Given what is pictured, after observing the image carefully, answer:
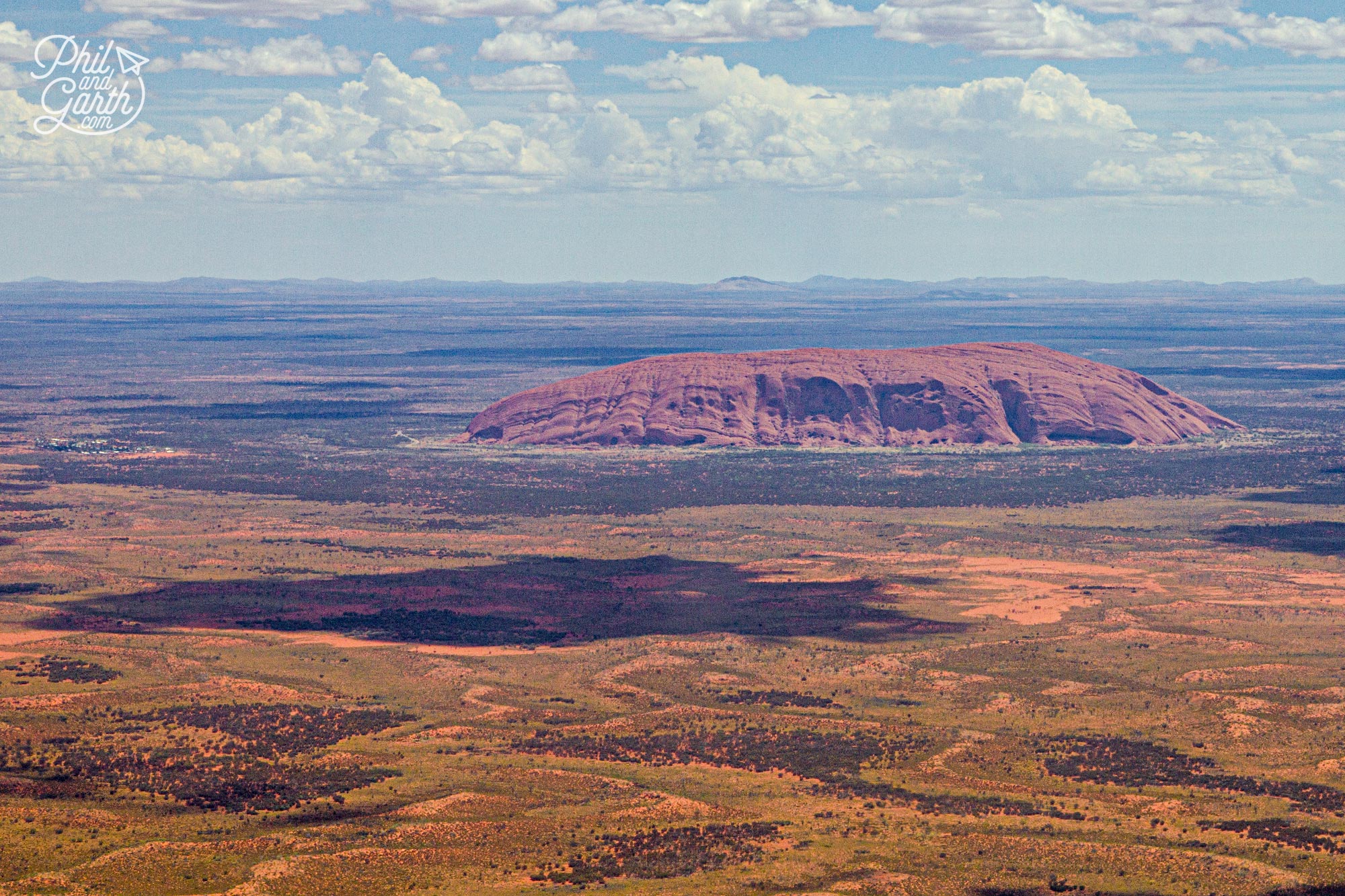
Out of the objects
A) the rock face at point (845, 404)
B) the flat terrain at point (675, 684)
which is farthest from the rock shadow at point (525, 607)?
the rock face at point (845, 404)

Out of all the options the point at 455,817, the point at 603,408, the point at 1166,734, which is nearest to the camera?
the point at 455,817

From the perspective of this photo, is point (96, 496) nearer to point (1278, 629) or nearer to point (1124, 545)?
point (1124, 545)

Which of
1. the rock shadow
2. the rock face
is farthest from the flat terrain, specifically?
the rock face

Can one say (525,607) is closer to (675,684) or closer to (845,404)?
(675,684)

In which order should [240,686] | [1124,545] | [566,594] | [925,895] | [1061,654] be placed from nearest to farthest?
[925,895], [240,686], [1061,654], [566,594], [1124,545]

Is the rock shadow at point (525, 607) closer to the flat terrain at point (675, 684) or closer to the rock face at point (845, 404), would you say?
the flat terrain at point (675, 684)

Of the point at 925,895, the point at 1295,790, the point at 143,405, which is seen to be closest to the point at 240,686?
the point at 925,895
